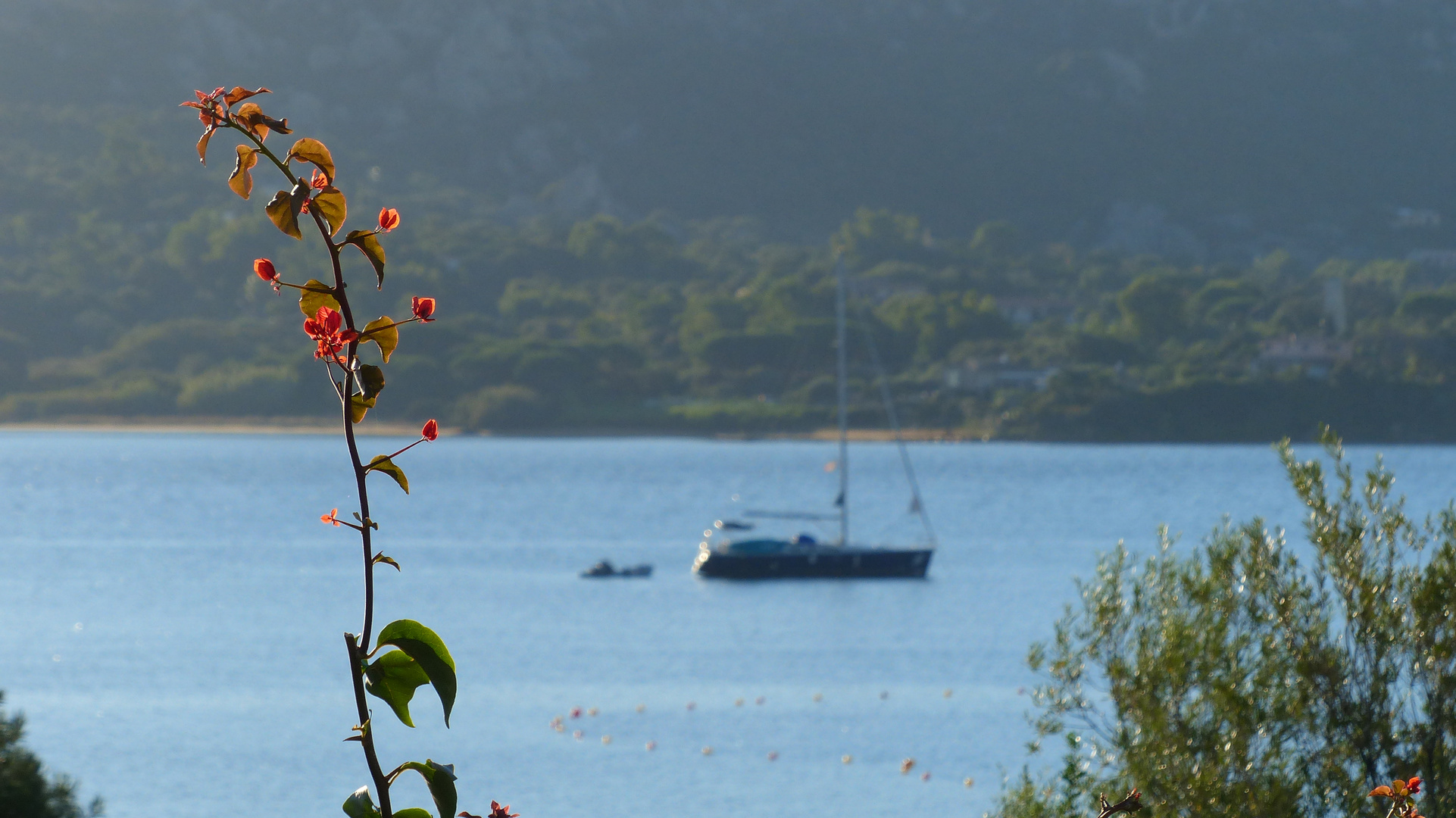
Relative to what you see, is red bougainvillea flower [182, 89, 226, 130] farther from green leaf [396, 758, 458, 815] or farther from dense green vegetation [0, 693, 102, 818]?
dense green vegetation [0, 693, 102, 818]

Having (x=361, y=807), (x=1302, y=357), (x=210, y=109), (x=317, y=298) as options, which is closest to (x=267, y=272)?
(x=317, y=298)

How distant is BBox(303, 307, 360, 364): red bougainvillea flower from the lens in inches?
60.2

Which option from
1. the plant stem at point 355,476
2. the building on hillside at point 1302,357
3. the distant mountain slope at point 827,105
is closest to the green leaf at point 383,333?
the plant stem at point 355,476

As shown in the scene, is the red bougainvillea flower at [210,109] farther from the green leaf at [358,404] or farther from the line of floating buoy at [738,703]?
the line of floating buoy at [738,703]

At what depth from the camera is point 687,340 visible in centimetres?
10569

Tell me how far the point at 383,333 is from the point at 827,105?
6211 inches

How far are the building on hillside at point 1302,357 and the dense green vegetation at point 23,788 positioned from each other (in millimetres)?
97447

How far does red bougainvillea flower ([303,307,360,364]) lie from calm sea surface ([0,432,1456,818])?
Answer: 1274 centimetres

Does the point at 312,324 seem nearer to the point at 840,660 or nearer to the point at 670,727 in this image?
the point at 670,727

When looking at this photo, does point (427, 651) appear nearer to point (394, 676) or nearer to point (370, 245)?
point (394, 676)

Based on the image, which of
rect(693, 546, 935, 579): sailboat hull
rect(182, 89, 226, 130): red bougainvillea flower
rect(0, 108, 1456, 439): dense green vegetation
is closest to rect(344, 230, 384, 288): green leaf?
rect(182, 89, 226, 130): red bougainvillea flower

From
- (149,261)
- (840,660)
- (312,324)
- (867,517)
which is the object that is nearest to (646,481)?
(867,517)

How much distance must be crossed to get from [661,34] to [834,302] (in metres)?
61.8

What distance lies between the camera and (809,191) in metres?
152
